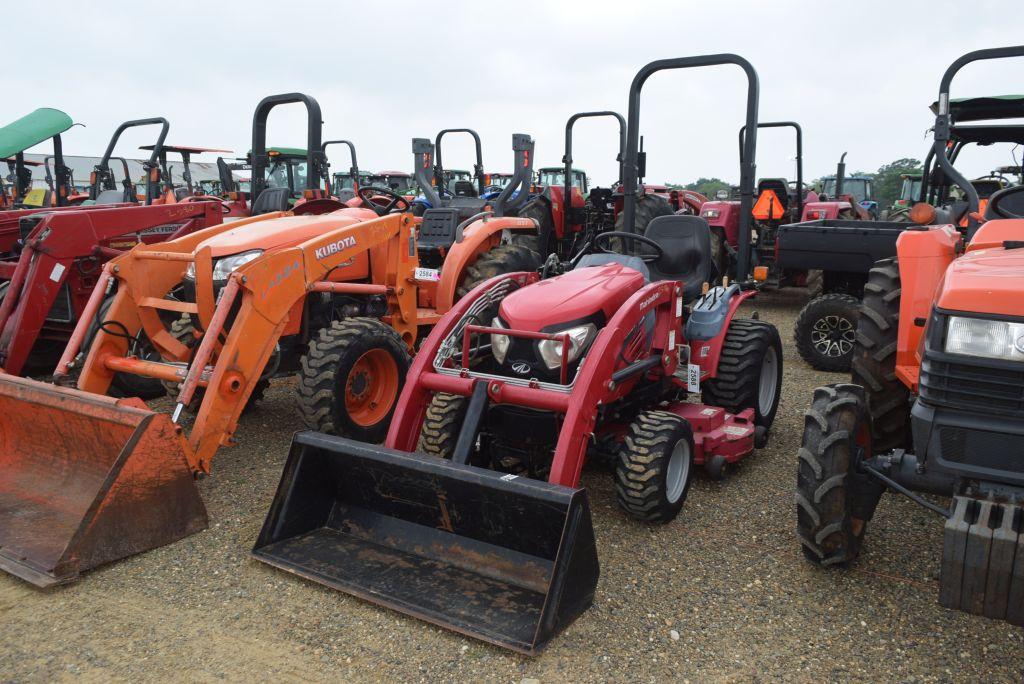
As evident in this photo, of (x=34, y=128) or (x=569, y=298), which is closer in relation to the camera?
(x=569, y=298)

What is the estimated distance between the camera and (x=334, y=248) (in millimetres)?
4270

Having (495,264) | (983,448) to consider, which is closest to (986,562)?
(983,448)

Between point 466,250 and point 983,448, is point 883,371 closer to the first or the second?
point 983,448

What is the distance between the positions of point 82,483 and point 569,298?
2353mm

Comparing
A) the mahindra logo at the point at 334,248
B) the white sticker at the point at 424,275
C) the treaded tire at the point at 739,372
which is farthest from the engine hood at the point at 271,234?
the treaded tire at the point at 739,372

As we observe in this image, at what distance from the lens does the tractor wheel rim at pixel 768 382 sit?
183 inches

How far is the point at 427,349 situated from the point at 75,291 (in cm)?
346

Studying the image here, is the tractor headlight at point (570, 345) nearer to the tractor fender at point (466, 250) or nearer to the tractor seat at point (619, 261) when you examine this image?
the tractor seat at point (619, 261)

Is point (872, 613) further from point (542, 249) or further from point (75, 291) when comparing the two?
point (542, 249)

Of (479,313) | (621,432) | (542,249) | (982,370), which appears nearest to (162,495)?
(479,313)

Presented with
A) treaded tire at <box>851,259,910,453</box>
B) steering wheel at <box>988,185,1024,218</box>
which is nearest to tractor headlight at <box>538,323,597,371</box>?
treaded tire at <box>851,259,910,453</box>

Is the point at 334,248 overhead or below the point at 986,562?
overhead

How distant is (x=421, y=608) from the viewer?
2637 millimetres

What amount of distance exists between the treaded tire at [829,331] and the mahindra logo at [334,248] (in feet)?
13.4
